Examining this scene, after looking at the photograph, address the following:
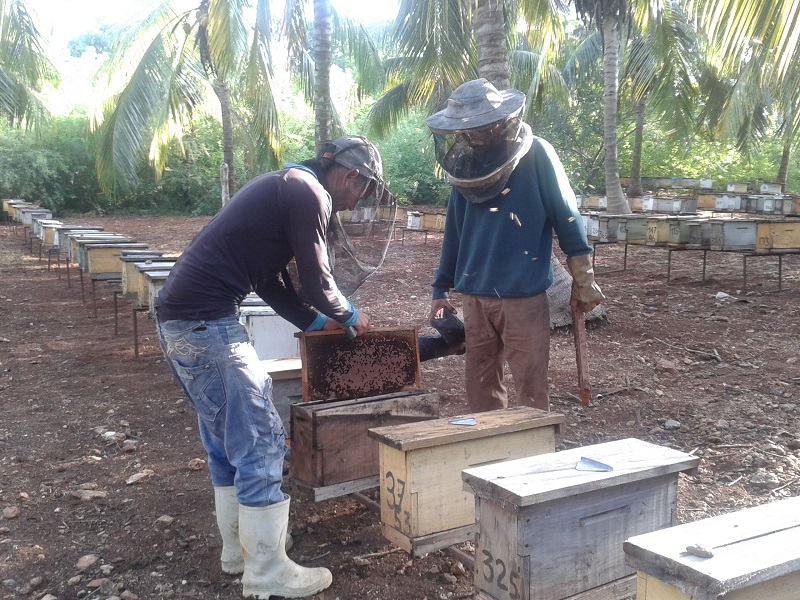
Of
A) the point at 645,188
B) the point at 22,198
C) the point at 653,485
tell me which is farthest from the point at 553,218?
the point at 645,188

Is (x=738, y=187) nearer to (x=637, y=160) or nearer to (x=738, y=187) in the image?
(x=738, y=187)

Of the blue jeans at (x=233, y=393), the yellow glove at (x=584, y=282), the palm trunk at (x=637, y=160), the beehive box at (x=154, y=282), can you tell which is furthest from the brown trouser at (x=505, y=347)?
the palm trunk at (x=637, y=160)

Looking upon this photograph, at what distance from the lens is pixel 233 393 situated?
2357 mm

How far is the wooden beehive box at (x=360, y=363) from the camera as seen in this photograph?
3.04 metres

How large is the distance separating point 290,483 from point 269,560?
2.16 ft

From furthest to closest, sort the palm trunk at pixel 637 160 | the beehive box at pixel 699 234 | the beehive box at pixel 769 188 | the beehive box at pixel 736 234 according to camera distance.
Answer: the beehive box at pixel 769 188, the palm trunk at pixel 637 160, the beehive box at pixel 699 234, the beehive box at pixel 736 234

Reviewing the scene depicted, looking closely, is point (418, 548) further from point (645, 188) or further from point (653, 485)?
point (645, 188)

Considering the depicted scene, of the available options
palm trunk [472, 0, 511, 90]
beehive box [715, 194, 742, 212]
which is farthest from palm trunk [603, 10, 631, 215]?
palm trunk [472, 0, 511, 90]

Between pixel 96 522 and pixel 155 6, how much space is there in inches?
507

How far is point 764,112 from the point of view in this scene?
65.5 feet

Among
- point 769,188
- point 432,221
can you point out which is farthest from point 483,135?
point 769,188

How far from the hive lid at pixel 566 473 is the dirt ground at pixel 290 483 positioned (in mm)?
657

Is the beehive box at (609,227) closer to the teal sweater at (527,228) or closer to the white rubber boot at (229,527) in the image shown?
the teal sweater at (527,228)

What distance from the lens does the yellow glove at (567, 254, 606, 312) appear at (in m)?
3.11
